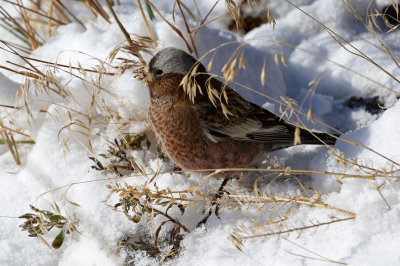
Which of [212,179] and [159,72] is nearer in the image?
[159,72]

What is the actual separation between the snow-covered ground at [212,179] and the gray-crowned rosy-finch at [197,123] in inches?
8.4

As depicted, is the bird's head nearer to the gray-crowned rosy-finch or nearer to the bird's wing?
the gray-crowned rosy-finch

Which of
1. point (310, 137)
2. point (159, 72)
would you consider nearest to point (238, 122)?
point (310, 137)

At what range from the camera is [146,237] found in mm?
2205

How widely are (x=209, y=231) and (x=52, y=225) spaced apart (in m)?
0.87

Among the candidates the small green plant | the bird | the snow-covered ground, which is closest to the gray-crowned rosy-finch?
the bird

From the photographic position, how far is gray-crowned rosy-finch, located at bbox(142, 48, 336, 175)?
2180 millimetres

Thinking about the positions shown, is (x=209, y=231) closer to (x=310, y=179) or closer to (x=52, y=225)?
(x=310, y=179)

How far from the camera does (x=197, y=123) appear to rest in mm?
2189

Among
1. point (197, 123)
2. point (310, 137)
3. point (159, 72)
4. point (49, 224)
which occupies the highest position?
point (159, 72)

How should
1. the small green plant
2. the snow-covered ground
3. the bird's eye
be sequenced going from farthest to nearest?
1. the bird's eye
2. the small green plant
3. the snow-covered ground

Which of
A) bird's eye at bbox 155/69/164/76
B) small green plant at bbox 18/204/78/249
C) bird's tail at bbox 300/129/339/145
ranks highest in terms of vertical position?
bird's eye at bbox 155/69/164/76

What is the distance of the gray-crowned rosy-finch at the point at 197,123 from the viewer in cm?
218

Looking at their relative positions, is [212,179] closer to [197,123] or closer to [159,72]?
[197,123]
